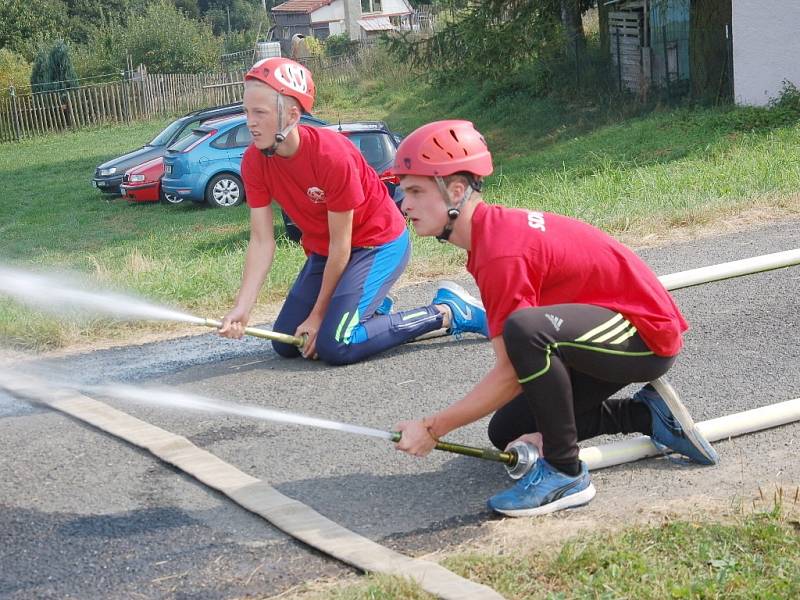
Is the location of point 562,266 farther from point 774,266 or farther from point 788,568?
point 774,266

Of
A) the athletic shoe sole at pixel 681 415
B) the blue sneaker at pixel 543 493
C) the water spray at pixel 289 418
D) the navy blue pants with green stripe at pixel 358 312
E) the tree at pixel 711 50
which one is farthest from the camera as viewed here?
the tree at pixel 711 50

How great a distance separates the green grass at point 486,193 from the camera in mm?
9203

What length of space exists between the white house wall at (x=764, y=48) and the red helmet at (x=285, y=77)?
16480mm

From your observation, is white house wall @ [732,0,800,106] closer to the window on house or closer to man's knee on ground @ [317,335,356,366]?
man's knee on ground @ [317,335,356,366]

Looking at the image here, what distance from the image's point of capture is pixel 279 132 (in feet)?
20.4

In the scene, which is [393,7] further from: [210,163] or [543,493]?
[543,493]

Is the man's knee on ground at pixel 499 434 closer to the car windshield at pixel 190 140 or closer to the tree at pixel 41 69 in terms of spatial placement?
the car windshield at pixel 190 140

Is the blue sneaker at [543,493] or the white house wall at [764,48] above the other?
the white house wall at [764,48]

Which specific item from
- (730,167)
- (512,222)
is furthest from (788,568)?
(730,167)

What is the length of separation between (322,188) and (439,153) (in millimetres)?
2385

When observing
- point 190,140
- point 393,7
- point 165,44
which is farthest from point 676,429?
point 393,7

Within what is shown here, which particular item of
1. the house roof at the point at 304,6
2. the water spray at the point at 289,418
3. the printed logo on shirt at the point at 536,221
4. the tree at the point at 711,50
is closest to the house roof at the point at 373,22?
the house roof at the point at 304,6

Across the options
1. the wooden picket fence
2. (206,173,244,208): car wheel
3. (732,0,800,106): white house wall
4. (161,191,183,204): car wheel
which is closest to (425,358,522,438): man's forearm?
(206,173,244,208): car wheel

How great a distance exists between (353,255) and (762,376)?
8.21 ft
